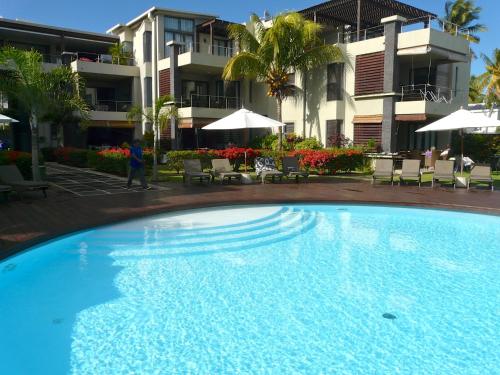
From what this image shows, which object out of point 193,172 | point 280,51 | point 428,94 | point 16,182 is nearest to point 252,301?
point 16,182

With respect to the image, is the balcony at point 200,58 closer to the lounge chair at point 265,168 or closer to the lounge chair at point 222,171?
the lounge chair at point 265,168

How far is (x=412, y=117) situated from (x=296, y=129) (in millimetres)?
7261

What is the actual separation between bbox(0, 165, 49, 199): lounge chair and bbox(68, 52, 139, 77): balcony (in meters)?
18.5

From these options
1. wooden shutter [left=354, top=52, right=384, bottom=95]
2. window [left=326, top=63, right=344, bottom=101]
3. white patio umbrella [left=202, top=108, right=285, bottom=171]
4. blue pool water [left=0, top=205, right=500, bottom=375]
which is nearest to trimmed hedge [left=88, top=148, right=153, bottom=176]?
white patio umbrella [left=202, top=108, right=285, bottom=171]

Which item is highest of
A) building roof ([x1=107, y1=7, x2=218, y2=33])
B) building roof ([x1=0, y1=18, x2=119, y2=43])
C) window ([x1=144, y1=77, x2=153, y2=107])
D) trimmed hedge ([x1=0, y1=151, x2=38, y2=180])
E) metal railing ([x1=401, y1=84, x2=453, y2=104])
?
building roof ([x1=107, y1=7, x2=218, y2=33])

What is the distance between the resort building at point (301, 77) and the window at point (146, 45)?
73 mm

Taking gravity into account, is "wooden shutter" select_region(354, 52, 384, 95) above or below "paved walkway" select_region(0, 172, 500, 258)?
above

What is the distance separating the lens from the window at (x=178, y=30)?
95.7ft

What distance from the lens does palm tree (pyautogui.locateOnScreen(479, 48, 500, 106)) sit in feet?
103

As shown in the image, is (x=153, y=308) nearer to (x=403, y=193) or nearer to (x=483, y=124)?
(x=403, y=193)

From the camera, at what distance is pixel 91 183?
1605cm

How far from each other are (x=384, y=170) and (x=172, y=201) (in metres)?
8.40

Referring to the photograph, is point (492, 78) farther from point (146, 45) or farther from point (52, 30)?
point (52, 30)

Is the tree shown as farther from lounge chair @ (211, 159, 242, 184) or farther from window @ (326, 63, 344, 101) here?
window @ (326, 63, 344, 101)
